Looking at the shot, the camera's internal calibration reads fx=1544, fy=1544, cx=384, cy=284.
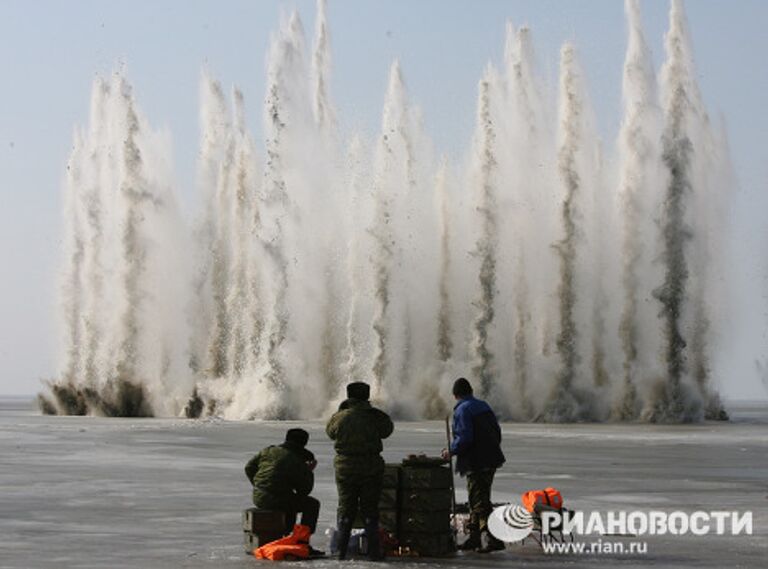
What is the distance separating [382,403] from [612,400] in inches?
394

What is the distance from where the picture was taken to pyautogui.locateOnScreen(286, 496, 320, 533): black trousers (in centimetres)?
1521

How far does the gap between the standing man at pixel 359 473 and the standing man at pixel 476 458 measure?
874 millimetres

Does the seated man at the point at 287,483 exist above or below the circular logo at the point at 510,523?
above

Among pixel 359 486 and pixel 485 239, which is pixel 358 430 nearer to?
pixel 359 486

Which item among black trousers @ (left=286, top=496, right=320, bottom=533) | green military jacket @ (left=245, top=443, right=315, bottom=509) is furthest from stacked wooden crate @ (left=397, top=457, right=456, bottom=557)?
green military jacket @ (left=245, top=443, right=315, bottom=509)

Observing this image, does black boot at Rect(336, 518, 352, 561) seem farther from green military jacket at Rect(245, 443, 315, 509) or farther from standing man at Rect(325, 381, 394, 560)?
green military jacket at Rect(245, 443, 315, 509)

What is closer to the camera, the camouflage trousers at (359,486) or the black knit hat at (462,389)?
the camouflage trousers at (359,486)

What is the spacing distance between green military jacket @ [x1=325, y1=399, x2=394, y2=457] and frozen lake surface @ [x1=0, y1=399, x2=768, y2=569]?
3.61 feet

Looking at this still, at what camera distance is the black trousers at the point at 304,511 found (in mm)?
15211

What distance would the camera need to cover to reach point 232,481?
24203mm

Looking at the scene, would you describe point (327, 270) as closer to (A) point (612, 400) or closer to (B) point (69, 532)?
(A) point (612, 400)

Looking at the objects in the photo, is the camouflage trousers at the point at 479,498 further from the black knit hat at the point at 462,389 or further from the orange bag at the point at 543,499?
the black knit hat at the point at 462,389

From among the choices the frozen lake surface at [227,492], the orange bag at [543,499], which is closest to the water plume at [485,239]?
the frozen lake surface at [227,492]

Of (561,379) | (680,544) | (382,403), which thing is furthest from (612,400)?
(680,544)
